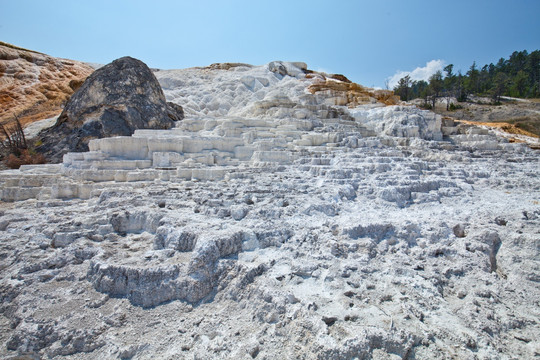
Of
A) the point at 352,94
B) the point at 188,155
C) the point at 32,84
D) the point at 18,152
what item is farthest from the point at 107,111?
the point at 352,94

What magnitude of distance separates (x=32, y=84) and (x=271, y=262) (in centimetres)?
2456

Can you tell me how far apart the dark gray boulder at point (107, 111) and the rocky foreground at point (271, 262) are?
5573mm

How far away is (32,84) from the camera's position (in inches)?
776

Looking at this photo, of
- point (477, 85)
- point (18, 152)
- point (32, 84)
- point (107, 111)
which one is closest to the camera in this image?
point (18, 152)

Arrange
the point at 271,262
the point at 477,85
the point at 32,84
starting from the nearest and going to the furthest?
the point at 271,262, the point at 32,84, the point at 477,85

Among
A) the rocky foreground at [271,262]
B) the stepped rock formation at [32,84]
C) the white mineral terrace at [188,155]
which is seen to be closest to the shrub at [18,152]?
the stepped rock formation at [32,84]

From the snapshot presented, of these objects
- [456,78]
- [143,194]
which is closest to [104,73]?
[143,194]

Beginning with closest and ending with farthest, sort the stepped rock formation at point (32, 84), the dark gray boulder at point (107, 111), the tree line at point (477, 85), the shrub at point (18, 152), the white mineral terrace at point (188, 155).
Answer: the white mineral terrace at point (188, 155) < the shrub at point (18, 152) < the dark gray boulder at point (107, 111) < the stepped rock formation at point (32, 84) < the tree line at point (477, 85)

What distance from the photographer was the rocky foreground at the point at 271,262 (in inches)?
102

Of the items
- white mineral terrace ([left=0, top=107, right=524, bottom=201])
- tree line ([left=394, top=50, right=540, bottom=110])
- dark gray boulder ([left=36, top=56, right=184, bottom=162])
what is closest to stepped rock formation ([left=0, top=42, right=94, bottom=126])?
dark gray boulder ([left=36, top=56, right=184, bottom=162])

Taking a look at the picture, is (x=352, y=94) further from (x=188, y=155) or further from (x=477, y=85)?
(x=477, y=85)

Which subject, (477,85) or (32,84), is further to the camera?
(477,85)

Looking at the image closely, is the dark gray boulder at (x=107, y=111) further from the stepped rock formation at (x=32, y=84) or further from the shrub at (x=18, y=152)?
the stepped rock formation at (x=32, y=84)

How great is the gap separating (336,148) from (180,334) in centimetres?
778
